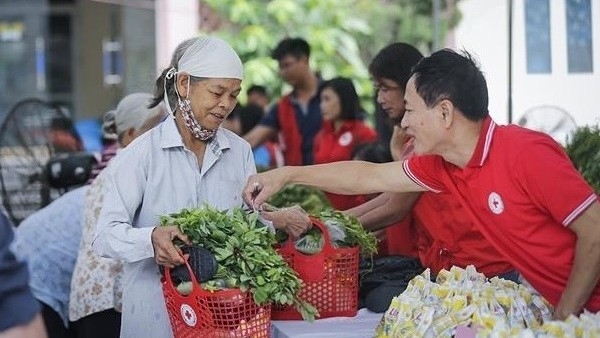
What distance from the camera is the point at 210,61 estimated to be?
3445mm

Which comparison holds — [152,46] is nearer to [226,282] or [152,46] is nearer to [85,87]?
[85,87]

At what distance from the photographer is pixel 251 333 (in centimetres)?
321

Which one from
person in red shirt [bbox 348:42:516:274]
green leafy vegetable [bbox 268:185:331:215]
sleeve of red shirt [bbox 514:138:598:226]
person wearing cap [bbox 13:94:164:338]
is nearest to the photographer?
sleeve of red shirt [bbox 514:138:598:226]

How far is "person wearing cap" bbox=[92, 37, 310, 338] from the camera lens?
11.3 feet

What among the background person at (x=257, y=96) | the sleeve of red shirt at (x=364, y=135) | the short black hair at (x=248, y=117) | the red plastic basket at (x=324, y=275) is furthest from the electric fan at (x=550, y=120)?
the background person at (x=257, y=96)

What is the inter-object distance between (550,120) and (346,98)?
1320 millimetres

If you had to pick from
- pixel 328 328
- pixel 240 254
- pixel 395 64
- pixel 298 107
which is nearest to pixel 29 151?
pixel 298 107

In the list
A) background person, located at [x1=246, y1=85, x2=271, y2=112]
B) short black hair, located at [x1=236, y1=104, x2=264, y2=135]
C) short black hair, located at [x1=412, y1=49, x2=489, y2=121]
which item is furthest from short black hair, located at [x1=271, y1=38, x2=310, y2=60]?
short black hair, located at [x1=412, y1=49, x2=489, y2=121]

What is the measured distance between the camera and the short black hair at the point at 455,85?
321cm

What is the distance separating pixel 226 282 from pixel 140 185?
480 millimetres

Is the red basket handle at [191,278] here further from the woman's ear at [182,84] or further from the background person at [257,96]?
the background person at [257,96]

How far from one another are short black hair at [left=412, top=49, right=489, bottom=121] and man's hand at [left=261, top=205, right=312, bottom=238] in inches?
24.8

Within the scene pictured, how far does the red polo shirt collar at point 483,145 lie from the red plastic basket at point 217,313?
72 centimetres

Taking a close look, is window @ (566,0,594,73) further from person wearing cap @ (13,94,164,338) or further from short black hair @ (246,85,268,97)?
short black hair @ (246,85,268,97)
